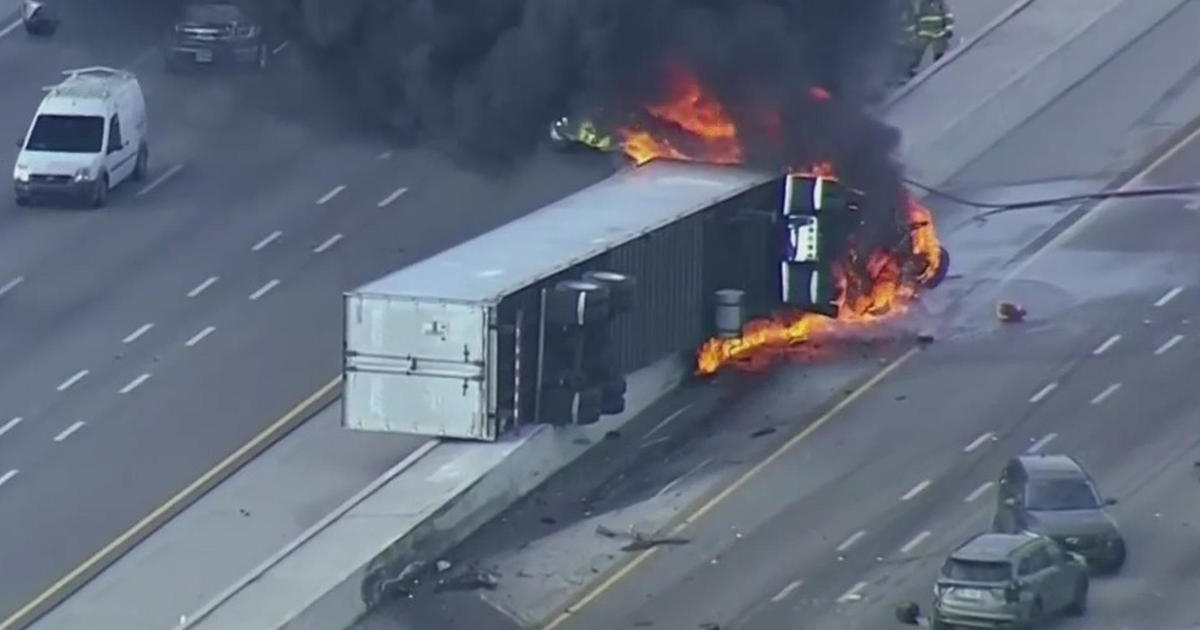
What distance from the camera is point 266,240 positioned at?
49219 millimetres

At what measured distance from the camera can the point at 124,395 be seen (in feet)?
142

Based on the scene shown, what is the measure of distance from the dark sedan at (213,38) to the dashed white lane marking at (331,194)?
242 centimetres

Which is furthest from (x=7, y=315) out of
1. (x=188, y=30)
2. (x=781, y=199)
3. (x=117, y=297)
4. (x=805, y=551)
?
(x=805, y=551)

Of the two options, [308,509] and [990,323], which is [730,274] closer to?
[990,323]

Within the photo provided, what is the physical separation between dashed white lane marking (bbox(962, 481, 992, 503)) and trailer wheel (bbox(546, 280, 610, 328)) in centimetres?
499

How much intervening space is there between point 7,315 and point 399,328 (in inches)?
397

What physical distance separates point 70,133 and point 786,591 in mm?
18671

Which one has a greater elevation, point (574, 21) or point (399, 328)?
point (574, 21)

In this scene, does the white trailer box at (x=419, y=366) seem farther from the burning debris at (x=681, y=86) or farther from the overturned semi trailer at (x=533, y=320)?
the burning debris at (x=681, y=86)

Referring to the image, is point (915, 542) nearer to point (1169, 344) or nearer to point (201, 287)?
point (1169, 344)

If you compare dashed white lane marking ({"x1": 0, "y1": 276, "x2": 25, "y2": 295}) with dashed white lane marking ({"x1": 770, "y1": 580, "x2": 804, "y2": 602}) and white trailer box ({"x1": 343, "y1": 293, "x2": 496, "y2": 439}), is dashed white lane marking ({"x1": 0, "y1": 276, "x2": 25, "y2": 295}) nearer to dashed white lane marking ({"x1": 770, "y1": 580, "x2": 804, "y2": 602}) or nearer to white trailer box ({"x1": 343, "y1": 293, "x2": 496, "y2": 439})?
white trailer box ({"x1": 343, "y1": 293, "x2": 496, "y2": 439})

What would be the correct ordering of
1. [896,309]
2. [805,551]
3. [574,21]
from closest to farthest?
[805,551]
[574,21]
[896,309]

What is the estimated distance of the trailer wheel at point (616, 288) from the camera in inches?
1544

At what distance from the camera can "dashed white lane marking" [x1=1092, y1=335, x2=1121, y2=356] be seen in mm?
43531
